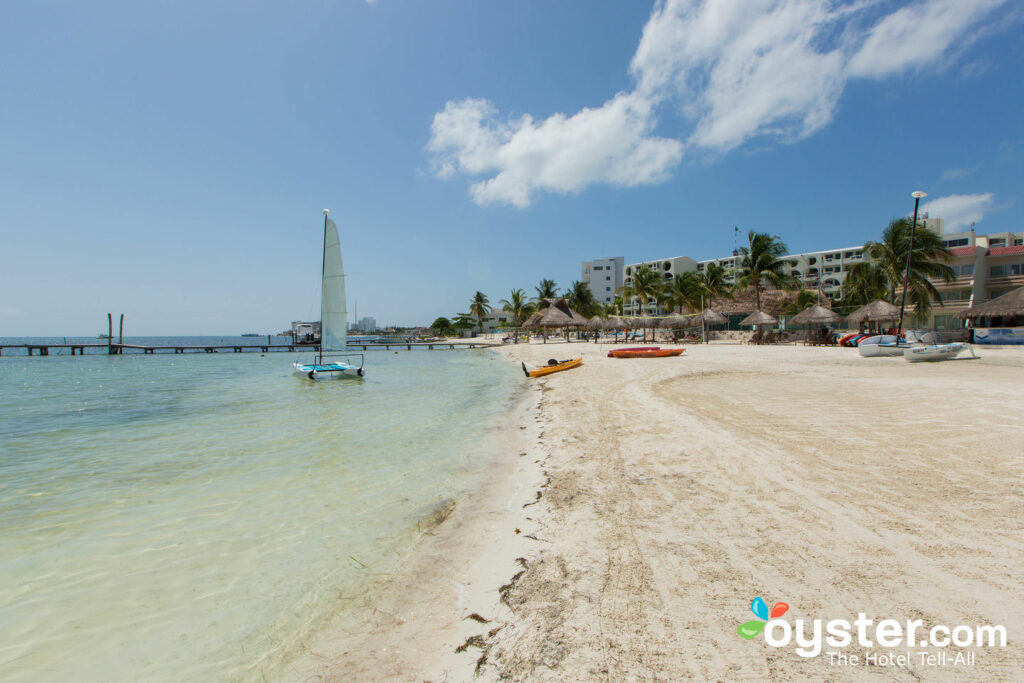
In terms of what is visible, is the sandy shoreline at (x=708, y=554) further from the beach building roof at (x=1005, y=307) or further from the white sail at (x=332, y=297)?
the beach building roof at (x=1005, y=307)

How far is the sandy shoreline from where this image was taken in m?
2.22

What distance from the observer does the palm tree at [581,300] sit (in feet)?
197

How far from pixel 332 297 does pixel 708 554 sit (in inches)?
694

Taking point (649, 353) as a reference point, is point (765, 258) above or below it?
above

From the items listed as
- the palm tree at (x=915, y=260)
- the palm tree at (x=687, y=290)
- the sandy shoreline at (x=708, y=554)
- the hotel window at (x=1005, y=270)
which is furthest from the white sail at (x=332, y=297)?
the hotel window at (x=1005, y=270)

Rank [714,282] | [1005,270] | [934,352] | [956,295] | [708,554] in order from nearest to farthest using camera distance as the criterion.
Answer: [708,554] → [934,352] → [1005,270] → [956,295] → [714,282]

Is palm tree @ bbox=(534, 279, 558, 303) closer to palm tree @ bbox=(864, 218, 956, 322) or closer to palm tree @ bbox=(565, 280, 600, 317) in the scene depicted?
palm tree @ bbox=(565, 280, 600, 317)

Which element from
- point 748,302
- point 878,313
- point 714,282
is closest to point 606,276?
point 748,302

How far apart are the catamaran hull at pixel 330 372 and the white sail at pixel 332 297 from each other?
122 centimetres

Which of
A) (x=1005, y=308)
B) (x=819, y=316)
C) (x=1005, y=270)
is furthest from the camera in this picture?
(x=1005, y=270)

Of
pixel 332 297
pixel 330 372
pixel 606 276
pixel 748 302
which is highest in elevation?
pixel 606 276

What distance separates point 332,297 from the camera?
702 inches

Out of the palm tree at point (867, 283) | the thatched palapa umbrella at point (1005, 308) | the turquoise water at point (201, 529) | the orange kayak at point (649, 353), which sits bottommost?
the turquoise water at point (201, 529)

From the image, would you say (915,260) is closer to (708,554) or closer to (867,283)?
(867,283)
